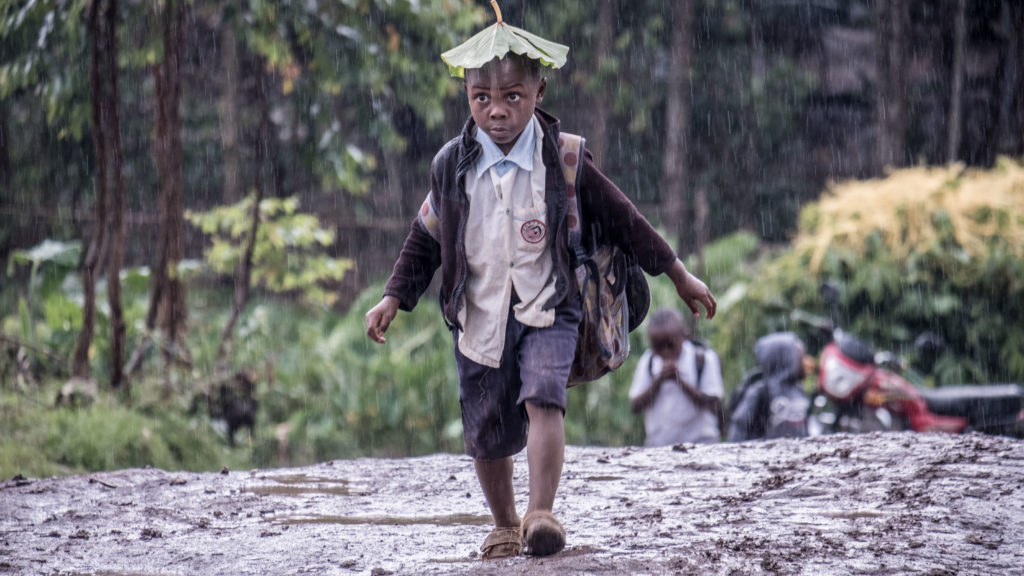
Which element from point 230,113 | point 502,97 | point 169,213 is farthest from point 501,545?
point 230,113

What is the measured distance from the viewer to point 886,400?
707cm

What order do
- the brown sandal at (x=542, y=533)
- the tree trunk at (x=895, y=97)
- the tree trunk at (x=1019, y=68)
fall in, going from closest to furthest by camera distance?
1. the brown sandal at (x=542, y=533)
2. the tree trunk at (x=1019, y=68)
3. the tree trunk at (x=895, y=97)

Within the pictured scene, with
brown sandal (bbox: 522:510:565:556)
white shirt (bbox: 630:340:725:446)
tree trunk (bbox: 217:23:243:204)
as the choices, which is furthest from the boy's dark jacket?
tree trunk (bbox: 217:23:243:204)

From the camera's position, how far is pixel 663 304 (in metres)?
10.1

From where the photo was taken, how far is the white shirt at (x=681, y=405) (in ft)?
20.7

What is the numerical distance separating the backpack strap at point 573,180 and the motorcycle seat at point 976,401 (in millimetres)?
4624

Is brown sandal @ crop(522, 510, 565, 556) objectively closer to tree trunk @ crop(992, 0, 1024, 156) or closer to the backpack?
the backpack

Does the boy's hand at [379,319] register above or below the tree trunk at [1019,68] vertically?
below

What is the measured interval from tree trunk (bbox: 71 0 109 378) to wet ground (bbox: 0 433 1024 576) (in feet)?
7.18

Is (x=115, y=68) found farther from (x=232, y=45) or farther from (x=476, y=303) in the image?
(x=232, y=45)

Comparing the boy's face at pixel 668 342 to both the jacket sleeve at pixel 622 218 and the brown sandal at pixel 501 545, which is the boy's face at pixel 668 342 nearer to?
the jacket sleeve at pixel 622 218

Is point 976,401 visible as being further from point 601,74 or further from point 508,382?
point 601,74

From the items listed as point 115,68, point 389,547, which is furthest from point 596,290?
point 115,68

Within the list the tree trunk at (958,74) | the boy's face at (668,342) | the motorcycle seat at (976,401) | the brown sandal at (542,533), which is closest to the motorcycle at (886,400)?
the motorcycle seat at (976,401)
